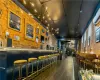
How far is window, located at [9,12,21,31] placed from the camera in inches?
229

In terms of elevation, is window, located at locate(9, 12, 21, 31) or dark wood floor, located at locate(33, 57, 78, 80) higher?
window, located at locate(9, 12, 21, 31)

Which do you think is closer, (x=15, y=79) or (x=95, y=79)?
(x=95, y=79)

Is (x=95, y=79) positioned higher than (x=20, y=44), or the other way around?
(x=20, y=44)

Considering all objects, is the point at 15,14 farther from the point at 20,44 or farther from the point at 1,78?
the point at 1,78

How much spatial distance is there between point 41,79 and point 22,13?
3.62 m

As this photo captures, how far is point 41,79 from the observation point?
16.5 ft

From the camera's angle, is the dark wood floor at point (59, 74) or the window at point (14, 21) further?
the window at point (14, 21)

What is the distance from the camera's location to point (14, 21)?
20.1 ft

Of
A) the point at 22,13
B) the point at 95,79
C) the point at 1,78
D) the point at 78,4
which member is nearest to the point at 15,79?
the point at 1,78

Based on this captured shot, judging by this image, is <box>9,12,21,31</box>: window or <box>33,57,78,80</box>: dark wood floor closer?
<box>33,57,78,80</box>: dark wood floor

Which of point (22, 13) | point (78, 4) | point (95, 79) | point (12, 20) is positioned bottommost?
point (95, 79)

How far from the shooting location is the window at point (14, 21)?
582 cm

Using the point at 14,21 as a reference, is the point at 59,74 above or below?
below

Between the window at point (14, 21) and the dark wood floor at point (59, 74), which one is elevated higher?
the window at point (14, 21)
